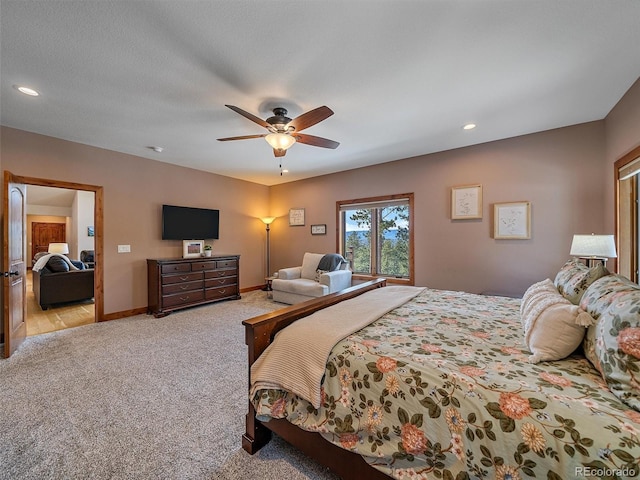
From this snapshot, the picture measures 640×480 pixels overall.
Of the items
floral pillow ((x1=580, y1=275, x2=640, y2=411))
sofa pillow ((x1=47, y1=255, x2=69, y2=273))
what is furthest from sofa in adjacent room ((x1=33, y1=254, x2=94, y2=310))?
floral pillow ((x1=580, y1=275, x2=640, y2=411))

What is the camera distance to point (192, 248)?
5.04 metres

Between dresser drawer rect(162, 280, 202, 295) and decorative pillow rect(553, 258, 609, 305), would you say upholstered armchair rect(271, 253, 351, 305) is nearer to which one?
dresser drawer rect(162, 280, 202, 295)

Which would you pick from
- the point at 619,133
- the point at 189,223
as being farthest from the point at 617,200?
the point at 189,223

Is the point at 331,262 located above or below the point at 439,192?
below

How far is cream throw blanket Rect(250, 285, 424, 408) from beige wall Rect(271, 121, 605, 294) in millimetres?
2908

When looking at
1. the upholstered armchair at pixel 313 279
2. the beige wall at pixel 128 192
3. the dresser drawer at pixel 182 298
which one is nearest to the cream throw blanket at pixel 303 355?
the upholstered armchair at pixel 313 279

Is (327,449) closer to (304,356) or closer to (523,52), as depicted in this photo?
(304,356)

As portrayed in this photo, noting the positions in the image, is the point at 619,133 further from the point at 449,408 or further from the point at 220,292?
the point at 220,292

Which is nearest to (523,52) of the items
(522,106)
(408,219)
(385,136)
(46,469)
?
(522,106)

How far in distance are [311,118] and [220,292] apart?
153 inches

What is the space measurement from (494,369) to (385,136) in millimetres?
3104

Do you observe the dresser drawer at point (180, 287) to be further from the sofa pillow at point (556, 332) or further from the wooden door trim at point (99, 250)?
the sofa pillow at point (556, 332)

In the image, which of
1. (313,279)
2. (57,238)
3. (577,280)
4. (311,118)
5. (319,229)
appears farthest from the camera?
(57,238)

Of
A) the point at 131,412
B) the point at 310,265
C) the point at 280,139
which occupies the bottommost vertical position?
the point at 131,412
